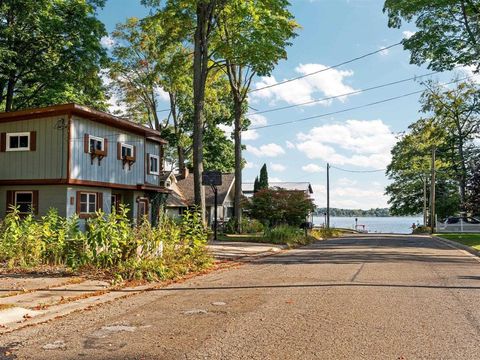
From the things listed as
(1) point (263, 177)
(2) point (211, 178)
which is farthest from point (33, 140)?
(1) point (263, 177)

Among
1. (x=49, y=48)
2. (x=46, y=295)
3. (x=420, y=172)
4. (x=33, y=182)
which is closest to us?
(x=46, y=295)

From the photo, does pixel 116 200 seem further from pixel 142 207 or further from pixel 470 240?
pixel 470 240

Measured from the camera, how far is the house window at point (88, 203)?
75.5 feet

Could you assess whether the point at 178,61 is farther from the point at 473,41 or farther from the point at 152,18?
the point at 473,41

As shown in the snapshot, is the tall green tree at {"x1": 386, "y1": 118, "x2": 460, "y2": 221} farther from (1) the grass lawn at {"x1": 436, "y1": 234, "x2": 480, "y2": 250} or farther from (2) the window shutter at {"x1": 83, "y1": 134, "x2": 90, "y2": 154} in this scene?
(2) the window shutter at {"x1": 83, "y1": 134, "x2": 90, "y2": 154}

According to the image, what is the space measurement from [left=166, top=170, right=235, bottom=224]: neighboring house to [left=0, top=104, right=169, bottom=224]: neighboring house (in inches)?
701

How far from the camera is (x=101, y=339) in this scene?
603cm

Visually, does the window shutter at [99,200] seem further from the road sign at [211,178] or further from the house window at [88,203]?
the road sign at [211,178]

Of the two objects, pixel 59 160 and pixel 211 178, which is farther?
pixel 211 178

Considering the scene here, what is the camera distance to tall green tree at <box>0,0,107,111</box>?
28531 mm

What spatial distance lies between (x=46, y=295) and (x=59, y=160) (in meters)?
14.1

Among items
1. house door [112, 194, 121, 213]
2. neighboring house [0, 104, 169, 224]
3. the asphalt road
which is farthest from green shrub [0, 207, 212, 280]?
house door [112, 194, 121, 213]

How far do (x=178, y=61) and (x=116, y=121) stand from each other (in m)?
4.91

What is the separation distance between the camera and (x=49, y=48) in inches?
1179
